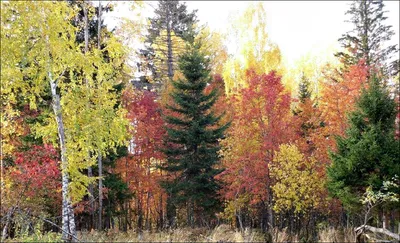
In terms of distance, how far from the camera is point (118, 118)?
32.4 feet

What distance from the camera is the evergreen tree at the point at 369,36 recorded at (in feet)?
71.3

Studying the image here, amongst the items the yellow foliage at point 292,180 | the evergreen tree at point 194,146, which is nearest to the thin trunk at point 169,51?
the evergreen tree at point 194,146

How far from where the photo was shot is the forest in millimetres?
9484

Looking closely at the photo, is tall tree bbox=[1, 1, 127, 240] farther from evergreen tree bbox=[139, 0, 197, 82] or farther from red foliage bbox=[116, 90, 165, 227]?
evergreen tree bbox=[139, 0, 197, 82]

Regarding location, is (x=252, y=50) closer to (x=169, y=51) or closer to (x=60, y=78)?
(x=169, y=51)

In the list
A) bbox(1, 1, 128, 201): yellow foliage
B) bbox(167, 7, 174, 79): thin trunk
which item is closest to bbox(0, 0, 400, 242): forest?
bbox(1, 1, 128, 201): yellow foliage

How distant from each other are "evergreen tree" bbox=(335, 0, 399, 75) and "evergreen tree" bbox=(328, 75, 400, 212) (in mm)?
8882

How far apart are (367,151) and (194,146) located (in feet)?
27.9

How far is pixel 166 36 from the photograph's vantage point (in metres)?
29.0

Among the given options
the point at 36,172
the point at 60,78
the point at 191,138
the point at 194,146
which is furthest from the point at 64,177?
the point at 194,146

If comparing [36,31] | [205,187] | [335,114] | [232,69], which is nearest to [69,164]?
[36,31]

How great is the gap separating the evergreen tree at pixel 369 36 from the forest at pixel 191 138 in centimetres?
9

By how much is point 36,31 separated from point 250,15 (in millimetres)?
19101

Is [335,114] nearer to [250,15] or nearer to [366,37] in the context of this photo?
[366,37]
